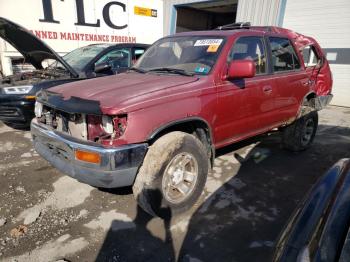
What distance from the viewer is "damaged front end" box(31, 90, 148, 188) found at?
8.23 feet

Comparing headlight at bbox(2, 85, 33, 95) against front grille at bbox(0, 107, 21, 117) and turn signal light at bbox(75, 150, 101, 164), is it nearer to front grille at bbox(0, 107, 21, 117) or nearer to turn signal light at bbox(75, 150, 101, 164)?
front grille at bbox(0, 107, 21, 117)

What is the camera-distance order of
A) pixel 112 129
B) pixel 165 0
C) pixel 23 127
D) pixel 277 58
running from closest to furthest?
pixel 112 129, pixel 277 58, pixel 23 127, pixel 165 0

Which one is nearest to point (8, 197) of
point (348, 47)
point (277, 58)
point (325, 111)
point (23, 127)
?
point (23, 127)

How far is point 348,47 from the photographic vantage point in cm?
933

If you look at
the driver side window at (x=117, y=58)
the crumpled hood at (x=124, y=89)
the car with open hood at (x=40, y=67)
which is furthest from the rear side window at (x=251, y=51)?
the driver side window at (x=117, y=58)

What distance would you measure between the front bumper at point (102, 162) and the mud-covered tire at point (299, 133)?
318 cm

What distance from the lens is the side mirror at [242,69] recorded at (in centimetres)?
308

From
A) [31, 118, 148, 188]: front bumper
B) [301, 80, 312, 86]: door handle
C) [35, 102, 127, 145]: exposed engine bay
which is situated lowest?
[31, 118, 148, 188]: front bumper

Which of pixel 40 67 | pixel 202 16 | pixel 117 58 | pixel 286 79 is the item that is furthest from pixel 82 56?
pixel 202 16

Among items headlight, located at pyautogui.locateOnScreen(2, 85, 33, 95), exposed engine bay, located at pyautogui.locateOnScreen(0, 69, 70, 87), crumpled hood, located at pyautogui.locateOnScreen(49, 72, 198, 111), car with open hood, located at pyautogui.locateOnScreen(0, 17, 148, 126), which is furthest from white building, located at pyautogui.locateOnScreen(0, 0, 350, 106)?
crumpled hood, located at pyautogui.locateOnScreen(49, 72, 198, 111)

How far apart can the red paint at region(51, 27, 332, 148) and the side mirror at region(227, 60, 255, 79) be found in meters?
0.04

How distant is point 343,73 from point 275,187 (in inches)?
305

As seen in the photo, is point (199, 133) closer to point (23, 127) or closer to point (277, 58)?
point (277, 58)

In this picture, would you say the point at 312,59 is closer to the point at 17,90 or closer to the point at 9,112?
the point at 17,90
